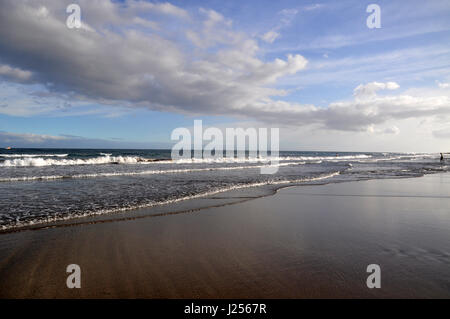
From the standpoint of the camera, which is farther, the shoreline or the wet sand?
the shoreline

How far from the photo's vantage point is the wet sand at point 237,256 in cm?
320

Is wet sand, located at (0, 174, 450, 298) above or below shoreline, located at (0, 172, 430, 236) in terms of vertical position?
below

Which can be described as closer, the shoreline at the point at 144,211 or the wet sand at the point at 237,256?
the wet sand at the point at 237,256

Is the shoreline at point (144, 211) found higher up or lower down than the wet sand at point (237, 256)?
higher up

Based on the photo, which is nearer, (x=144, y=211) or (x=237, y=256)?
(x=237, y=256)

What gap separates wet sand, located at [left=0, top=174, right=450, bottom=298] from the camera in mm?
3199

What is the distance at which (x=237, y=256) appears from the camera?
4.27m
